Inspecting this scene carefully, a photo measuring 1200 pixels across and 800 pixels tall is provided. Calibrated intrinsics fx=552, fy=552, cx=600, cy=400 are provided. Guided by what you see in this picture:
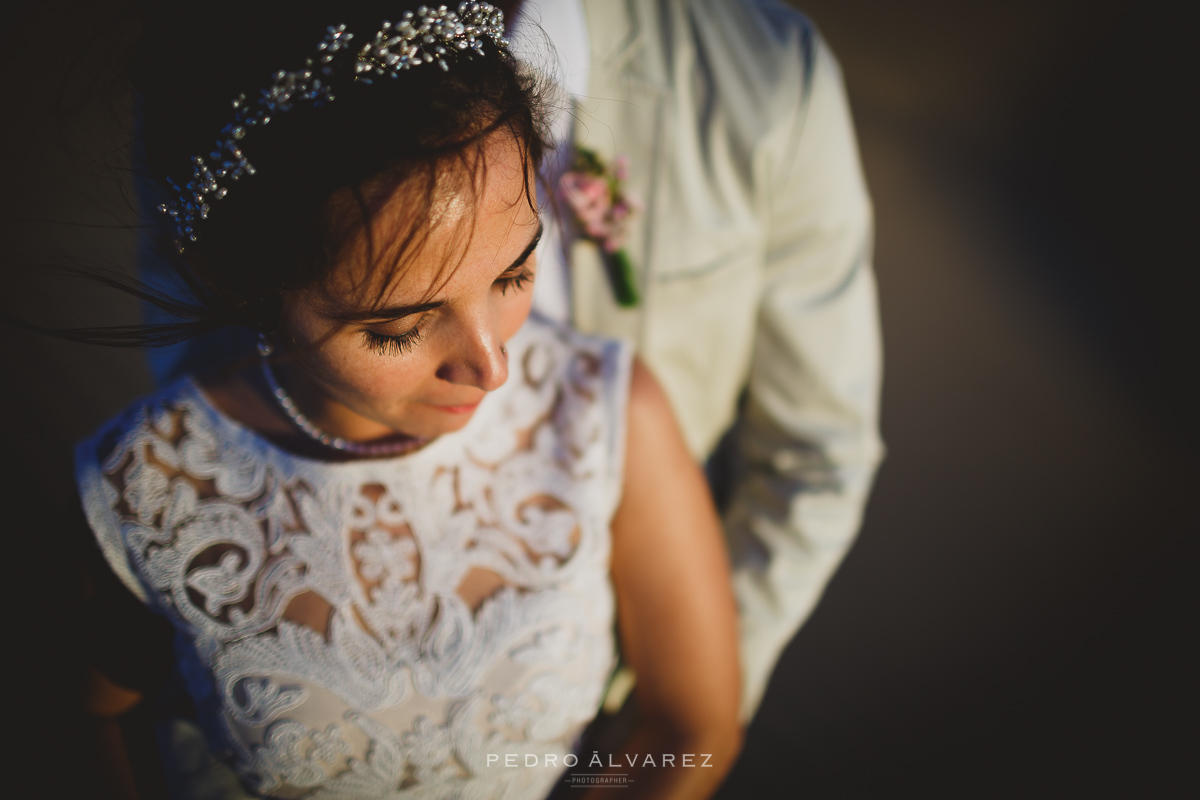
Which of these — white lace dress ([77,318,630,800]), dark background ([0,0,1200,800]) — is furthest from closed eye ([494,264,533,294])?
dark background ([0,0,1200,800])

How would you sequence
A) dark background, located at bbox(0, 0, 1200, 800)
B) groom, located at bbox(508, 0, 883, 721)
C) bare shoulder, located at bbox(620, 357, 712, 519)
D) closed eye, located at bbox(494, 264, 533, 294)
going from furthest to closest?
dark background, located at bbox(0, 0, 1200, 800) → groom, located at bbox(508, 0, 883, 721) → bare shoulder, located at bbox(620, 357, 712, 519) → closed eye, located at bbox(494, 264, 533, 294)

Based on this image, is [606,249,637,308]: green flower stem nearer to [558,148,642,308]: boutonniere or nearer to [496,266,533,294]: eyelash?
[558,148,642,308]: boutonniere

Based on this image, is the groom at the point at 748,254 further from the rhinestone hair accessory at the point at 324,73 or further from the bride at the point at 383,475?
the rhinestone hair accessory at the point at 324,73

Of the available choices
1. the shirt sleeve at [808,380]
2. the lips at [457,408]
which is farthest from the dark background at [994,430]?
the lips at [457,408]

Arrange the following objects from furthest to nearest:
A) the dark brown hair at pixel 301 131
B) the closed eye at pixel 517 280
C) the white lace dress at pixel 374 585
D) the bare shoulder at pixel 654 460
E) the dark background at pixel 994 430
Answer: the dark background at pixel 994 430, the bare shoulder at pixel 654 460, the white lace dress at pixel 374 585, the closed eye at pixel 517 280, the dark brown hair at pixel 301 131

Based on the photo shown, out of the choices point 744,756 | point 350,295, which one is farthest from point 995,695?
point 350,295

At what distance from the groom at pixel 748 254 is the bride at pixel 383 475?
1.08 feet

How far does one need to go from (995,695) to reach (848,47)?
5.69 ft

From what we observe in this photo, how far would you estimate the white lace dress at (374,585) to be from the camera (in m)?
0.69

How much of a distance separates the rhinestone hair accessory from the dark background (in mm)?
713

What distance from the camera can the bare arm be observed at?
2.71ft

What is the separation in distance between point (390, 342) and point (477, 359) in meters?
0.08

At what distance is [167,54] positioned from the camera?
0.49 metres

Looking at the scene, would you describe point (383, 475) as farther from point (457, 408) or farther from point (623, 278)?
point (623, 278)
